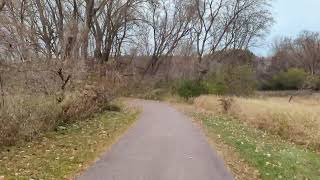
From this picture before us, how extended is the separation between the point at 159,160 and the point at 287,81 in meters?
67.2

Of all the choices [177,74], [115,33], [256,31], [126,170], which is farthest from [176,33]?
[126,170]

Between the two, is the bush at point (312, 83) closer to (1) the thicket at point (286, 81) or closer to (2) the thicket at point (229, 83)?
(1) the thicket at point (286, 81)

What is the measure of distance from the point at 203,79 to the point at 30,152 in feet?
124

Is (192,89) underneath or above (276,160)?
above

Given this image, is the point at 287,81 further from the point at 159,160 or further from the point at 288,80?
the point at 159,160

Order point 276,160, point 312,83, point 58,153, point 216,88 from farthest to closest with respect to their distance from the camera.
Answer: point 312,83 → point 216,88 → point 276,160 → point 58,153

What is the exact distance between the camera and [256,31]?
6581 centimetres

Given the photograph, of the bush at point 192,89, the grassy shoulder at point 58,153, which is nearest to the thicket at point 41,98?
the grassy shoulder at point 58,153

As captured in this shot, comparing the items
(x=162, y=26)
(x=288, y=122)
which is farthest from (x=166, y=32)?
(x=288, y=122)

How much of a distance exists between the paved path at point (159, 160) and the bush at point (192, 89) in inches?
1160

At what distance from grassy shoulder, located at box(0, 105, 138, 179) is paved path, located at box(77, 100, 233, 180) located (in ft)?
1.23

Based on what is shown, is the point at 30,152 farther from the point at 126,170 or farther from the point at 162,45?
the point at 162,45

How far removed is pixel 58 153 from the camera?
38.7ft

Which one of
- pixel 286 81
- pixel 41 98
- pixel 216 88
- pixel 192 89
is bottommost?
pixel 192 89
